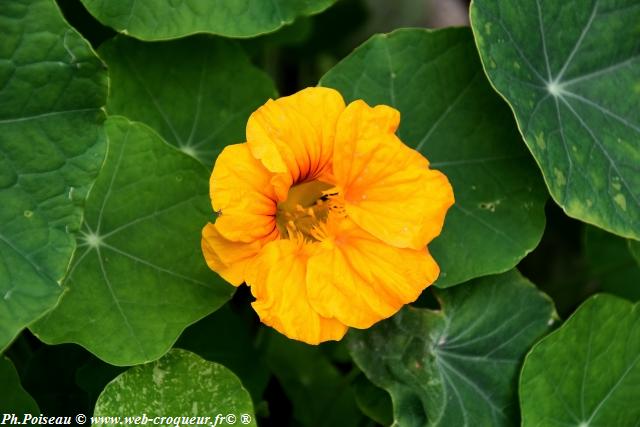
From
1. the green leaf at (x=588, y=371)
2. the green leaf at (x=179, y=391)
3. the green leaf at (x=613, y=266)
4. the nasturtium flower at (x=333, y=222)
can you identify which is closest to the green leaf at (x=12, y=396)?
the green leaf at (x=179, y=391)

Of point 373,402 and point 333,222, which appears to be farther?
point 373,402

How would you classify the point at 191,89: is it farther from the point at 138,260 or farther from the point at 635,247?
the point at 635,247

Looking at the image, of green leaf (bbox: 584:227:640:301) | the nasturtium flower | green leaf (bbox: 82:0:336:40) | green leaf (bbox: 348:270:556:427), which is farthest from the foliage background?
green leaf (bbox: 584:227:640:301)

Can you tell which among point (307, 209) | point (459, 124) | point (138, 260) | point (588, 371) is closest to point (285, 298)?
point (307, 209)

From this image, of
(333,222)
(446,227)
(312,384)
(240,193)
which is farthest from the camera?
(312,384)

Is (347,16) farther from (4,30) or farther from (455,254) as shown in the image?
(4,30)

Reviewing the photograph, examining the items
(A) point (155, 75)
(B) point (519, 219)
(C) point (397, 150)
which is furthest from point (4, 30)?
(B) point (519, 219)

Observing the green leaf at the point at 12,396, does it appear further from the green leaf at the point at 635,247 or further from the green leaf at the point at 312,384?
the green leaf at the point at 635,247

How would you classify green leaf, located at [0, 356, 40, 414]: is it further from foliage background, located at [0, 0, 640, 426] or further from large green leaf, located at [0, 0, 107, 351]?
large green leaf, located at [0, 0, 107, 351]
